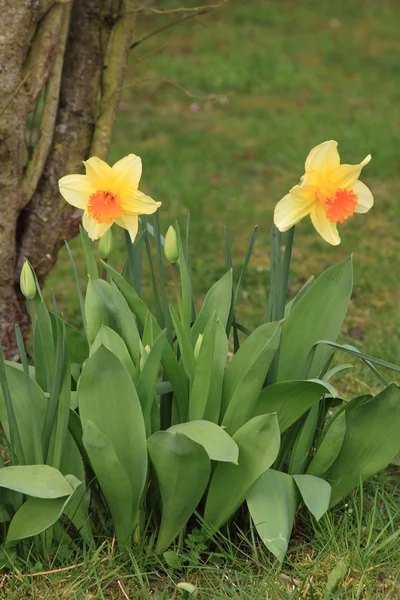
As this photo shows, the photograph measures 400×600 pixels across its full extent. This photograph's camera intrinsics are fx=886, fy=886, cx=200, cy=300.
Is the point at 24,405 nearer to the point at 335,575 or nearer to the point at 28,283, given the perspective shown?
the point at 28,283

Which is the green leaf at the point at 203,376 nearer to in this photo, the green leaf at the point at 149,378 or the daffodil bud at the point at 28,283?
the green leaf at the point at 149,378

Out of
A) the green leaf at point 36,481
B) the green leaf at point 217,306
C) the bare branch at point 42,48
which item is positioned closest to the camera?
the green leaf at point 36,481

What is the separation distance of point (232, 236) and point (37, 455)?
3.27 metres

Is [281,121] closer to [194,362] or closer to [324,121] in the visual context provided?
[324,121]

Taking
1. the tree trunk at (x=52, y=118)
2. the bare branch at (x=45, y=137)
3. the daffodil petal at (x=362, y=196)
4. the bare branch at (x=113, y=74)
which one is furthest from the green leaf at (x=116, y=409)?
the bare branch at (x=113, y=74)

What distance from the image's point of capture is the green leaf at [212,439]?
1.98 metres

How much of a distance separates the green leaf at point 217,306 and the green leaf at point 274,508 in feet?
1.37

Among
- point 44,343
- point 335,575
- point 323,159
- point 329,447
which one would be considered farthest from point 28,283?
point 335,575

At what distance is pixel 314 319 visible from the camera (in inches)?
89.0

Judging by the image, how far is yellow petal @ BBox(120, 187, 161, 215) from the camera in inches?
82.1

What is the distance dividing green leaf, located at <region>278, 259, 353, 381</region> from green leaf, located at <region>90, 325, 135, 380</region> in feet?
1.33

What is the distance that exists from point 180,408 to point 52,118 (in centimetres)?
128

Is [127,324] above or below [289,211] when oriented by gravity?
below

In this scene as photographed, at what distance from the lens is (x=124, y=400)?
2035 millimetres
